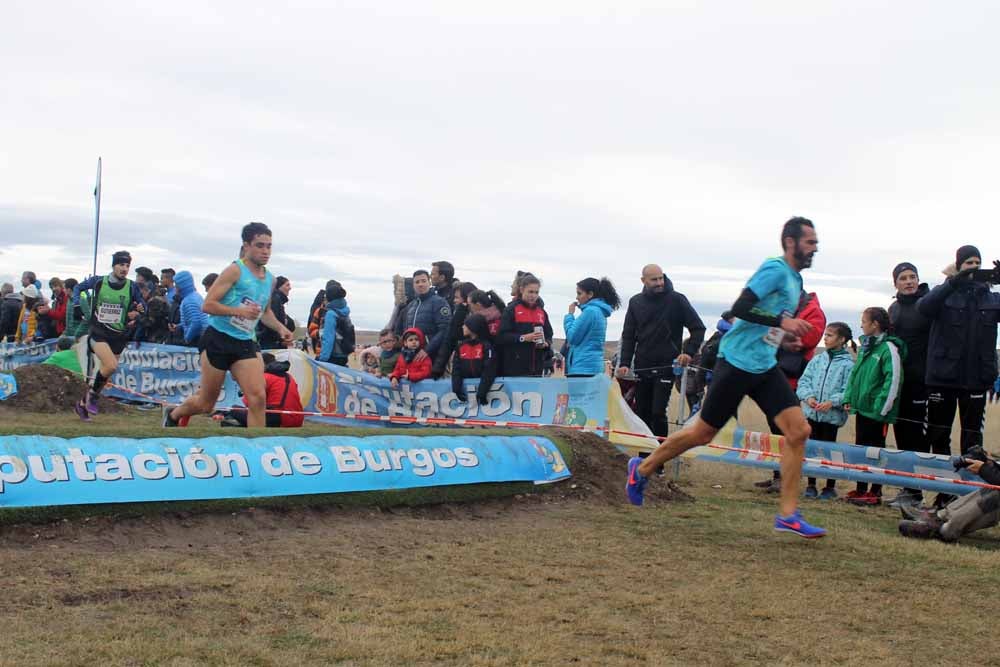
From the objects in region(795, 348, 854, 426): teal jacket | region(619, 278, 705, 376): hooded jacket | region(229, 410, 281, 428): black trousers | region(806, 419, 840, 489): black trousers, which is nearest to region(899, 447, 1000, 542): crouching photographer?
region(795, 348, 854, 426): teal jacket

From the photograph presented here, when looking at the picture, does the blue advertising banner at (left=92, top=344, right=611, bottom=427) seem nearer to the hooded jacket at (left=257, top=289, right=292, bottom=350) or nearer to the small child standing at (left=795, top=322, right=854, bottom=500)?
the hooded jacket at (left=257, top=289, right=292, bottom=350)

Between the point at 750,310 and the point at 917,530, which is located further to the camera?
the point at 917,530

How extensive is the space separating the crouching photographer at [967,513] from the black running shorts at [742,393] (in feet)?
4.61

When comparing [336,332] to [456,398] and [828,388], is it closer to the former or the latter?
[456,398]

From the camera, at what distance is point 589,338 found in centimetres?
1105

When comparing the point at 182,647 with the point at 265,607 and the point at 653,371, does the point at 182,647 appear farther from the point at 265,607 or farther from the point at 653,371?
the point at 653,371

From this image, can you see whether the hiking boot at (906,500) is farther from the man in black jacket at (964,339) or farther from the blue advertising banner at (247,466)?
the blue advertising banner at (247,466)

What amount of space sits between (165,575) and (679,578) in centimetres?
277

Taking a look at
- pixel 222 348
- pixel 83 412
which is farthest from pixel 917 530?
pixel 83 412

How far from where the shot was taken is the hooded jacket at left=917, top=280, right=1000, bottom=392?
333 inches

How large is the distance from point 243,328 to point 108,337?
5888mm

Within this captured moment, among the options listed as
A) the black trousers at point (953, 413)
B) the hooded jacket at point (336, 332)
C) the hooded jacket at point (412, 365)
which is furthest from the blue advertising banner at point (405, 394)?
the black trousers at point (953, 413)

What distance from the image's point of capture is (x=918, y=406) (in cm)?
955

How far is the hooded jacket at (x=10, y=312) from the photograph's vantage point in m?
22.9
